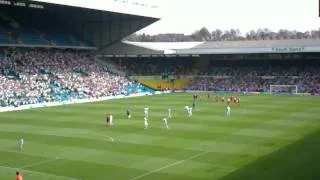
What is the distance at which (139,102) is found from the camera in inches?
2219

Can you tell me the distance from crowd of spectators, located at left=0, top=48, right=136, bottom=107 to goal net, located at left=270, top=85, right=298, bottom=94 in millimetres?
21954

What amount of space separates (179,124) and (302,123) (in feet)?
30.2

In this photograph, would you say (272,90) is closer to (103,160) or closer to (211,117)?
(211,117)

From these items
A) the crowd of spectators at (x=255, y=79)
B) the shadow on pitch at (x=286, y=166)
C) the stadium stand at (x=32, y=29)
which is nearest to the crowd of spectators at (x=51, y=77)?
the stadium stand at (x=32, y=29)

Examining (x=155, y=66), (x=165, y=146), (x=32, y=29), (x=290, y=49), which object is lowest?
(x=165, y=146)

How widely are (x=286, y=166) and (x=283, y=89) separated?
174ft

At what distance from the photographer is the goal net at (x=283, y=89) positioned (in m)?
71.1

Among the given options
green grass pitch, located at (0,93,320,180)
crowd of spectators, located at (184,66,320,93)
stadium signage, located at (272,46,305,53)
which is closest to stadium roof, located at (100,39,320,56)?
stadium signage, located at (272,46,305,53)

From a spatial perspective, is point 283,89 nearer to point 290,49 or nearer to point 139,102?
point 290,49

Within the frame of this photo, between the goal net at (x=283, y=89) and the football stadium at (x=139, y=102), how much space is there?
21 centimetres

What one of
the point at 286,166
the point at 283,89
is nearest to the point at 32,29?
the point at 283,89

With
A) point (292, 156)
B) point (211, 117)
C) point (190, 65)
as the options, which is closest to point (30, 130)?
point (211, 117)

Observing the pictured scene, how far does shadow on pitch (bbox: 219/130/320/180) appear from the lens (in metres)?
19.0

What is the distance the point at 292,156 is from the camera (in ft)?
75.2
